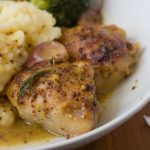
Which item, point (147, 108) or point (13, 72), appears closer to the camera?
point (13, 72)

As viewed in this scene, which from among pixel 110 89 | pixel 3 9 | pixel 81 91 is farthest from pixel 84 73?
pixel 3 9

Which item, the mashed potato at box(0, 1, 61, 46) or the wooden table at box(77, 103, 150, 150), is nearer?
the wooden table at box(77, 103, 150, 150)

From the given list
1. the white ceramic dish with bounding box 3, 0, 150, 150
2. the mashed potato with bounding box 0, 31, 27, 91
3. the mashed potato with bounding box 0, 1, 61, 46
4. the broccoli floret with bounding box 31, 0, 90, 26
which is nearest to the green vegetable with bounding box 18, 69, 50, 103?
the mashed potato with bounding box 0, 31, 27, 91

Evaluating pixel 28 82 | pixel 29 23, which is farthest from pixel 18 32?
pixel 28 82

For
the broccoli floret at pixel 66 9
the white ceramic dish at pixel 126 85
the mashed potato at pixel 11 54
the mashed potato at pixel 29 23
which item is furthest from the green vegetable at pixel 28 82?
the broccoli floret at pixel 66 9

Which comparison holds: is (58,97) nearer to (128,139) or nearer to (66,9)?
(128,139)

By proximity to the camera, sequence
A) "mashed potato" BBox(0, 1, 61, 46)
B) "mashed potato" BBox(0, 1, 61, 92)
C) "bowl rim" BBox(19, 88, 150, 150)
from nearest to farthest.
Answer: "bowl rim" BBox(19, 88, 150, 150) → "mashed potato" BBox(0, 1, 61, 92) → "mashed potato" BBox(0, 1, 61, 46)

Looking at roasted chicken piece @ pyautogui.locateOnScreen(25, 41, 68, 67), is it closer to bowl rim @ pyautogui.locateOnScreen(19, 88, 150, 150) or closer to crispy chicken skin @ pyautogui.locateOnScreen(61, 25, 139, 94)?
crispy chicken skin @ pyautogui.locateOnScreen(61, 25, 139, 94)

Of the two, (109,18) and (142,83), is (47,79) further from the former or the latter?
(109,18)
